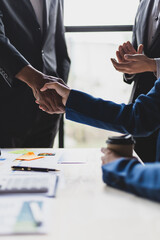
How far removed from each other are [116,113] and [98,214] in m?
0.61

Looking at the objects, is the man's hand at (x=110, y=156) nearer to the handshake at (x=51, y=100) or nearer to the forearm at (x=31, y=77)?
the handshake at (x=51, y=100)

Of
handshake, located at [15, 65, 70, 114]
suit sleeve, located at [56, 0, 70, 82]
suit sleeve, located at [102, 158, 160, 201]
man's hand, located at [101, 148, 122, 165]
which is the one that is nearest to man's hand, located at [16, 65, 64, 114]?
handshake, located at [15, 65, 70, 114]

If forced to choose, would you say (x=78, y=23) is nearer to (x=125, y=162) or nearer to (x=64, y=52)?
(x=64, y=52)

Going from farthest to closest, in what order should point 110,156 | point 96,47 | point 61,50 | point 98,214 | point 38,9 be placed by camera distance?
1. point 96,47
2. point 61,50
3. point 38,9
4. point 110,156
5. point 98,214

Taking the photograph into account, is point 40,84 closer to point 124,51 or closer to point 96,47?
point 124,51

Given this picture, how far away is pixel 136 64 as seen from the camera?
60.0 inches

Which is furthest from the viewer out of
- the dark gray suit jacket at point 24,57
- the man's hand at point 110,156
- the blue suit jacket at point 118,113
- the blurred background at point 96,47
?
the blurred background at point 96,47

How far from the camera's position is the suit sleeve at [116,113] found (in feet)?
3.72

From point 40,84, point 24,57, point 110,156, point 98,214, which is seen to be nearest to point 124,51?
point 40,84

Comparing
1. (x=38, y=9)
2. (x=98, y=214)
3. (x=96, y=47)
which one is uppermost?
(x=38, y=9)

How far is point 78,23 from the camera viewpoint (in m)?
2.30

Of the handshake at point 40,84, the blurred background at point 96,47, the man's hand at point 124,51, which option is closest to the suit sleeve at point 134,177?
the handshake at point 40,84

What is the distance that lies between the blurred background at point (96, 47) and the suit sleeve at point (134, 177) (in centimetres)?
151

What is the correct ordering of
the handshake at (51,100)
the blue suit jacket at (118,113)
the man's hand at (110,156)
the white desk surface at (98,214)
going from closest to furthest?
the white desk surface at (98,214), the man's hand at (110,156), the blue suit jacket at (118,113), the handshake at (51,100)
